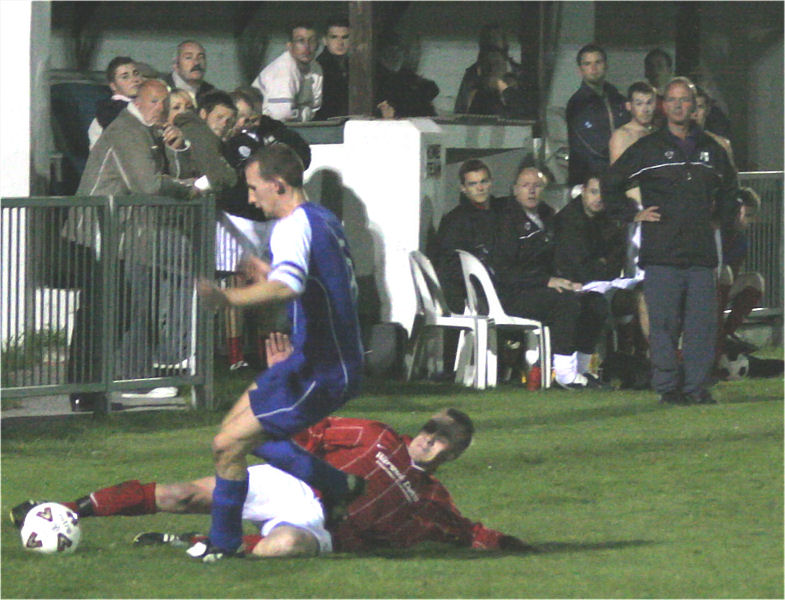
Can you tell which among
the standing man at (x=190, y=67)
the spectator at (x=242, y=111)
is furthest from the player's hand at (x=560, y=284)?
the standing man at (x=190, y=67)

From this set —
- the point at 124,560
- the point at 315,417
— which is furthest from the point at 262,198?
the point at 124,560

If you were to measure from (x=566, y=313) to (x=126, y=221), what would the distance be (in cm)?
333

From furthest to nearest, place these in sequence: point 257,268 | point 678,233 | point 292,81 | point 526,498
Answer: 1. point 292,81
2. point 678,233
3. point 526,498
4. point 257,268

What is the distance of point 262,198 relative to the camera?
24.6 feet

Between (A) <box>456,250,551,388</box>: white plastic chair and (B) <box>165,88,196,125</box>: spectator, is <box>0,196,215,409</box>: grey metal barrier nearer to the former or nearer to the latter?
(B) <box>165,88,196,125</box>: spectator

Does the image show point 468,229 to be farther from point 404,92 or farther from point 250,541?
point 250,541

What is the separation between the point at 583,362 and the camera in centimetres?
1310

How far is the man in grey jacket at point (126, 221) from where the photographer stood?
11.2 m

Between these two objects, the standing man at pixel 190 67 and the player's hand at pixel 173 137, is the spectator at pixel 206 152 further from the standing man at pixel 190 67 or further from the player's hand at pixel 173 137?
the standing man at pixel 190 67

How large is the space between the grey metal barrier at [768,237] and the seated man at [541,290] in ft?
9.34

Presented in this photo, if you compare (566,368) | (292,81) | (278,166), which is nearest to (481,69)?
(292,81)

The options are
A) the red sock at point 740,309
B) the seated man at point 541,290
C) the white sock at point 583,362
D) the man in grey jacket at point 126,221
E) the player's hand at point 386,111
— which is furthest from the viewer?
the player's hand at point 386,111

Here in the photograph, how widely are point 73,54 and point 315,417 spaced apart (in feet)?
39.2

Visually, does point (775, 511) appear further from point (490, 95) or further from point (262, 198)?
point (490, 95)
